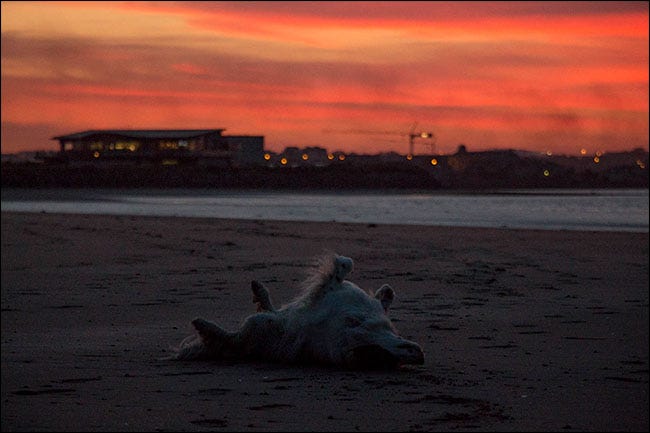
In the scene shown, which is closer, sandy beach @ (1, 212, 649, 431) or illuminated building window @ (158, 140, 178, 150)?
sandy beach @ (1, 212, 649, 431)

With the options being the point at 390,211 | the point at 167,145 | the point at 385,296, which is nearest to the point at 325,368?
the point at 385,296

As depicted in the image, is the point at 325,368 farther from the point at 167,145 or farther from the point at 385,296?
the point at 167,145

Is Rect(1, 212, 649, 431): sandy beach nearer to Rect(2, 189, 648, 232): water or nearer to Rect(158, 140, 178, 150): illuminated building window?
Rect(2, 189, 648, 232): water

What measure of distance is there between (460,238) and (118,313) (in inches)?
583

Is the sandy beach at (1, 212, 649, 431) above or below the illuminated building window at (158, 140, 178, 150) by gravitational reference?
below

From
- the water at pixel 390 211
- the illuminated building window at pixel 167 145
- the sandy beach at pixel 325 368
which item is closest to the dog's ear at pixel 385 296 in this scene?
the sandy beach at pixel 325 368

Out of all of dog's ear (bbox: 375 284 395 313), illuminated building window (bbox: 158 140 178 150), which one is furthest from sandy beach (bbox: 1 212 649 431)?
illuminated building window (bbox: 158 140 178 150)

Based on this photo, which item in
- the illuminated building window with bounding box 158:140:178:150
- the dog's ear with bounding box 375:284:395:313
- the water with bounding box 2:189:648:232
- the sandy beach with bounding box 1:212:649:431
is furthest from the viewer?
the illuminated building window with bounding box 158:140:178:150

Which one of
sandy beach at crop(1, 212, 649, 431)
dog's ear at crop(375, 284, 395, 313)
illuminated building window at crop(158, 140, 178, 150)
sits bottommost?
sandy beach at crop(1, 212, 649, 431)

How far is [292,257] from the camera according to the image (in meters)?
17.8

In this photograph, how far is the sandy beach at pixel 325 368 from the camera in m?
5.84

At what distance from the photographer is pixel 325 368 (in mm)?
7172

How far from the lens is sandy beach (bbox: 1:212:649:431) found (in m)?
5.84

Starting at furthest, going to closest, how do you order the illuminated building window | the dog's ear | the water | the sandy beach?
the illuminated building window < the water < the dog's ear < the sandy beach
